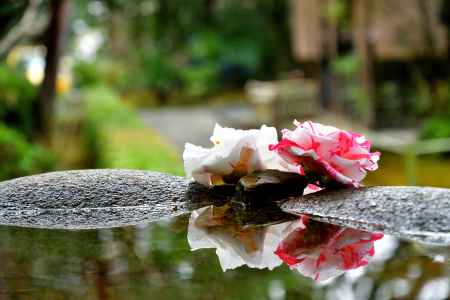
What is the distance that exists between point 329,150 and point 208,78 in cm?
2249

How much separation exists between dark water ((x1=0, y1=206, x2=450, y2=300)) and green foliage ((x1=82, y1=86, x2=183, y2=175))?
3.20m

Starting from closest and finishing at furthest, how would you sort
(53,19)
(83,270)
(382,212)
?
1. (83,270)
2. (382,212)
3. (53,19)

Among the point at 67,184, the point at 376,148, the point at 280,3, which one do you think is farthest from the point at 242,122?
the point at 67,184

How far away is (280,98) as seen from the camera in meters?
17.1

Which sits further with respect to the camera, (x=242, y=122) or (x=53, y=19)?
(x=242, y=122)

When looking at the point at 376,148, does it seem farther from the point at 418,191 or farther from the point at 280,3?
the point at 280,3

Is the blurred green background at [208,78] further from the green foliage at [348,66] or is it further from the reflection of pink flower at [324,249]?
the reflection of pink flower at [324,249]

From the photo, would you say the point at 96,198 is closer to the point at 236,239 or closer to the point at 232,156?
the point at 232,156

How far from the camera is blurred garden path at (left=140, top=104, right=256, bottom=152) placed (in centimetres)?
1570

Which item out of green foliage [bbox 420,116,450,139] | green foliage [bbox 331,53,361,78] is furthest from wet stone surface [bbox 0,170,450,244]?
green foliage [bbox 331,53,361,78]

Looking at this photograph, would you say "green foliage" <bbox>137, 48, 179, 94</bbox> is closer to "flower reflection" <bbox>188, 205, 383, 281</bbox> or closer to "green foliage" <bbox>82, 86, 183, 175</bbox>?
"green foliage" <bbox>82, 86, 183, 175</bbox>

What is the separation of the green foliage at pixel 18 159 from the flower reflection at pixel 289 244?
688 cm

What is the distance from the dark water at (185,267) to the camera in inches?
67.5

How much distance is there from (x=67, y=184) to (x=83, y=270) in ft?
2.40
